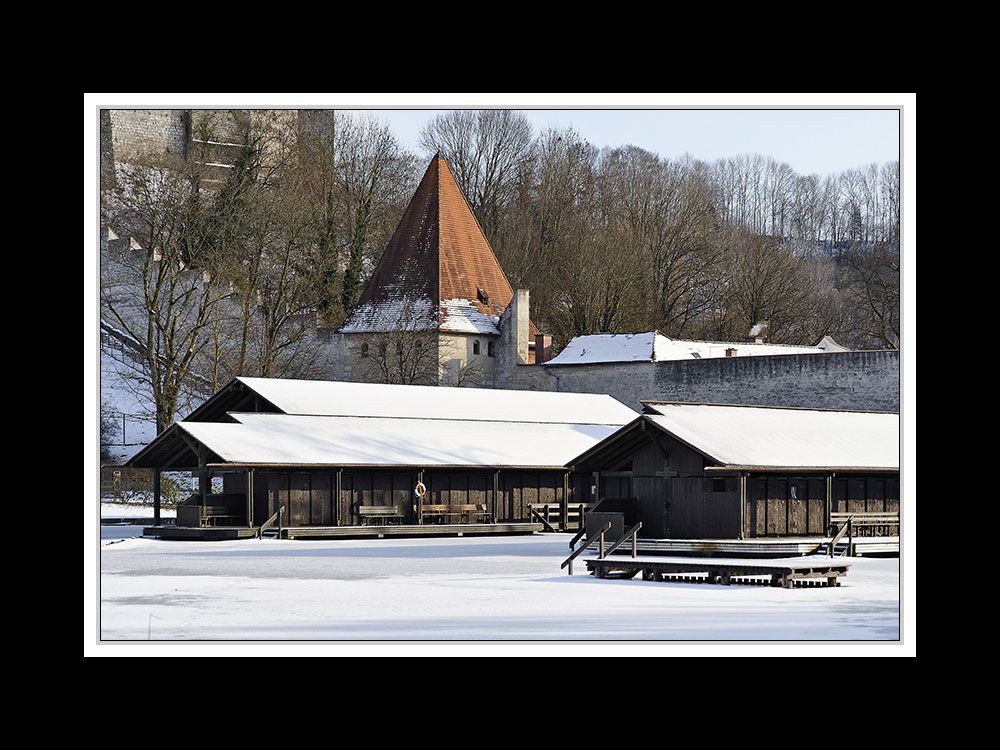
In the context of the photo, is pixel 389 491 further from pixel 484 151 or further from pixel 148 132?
pixel 148 132

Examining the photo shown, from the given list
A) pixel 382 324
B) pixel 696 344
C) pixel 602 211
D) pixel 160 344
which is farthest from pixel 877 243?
pixel 160 344

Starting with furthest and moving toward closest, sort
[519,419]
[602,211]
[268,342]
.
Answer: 1. [602,211]
2. [268,342]
3. [519,419]

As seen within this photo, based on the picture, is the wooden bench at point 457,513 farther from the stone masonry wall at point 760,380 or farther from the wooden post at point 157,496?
the stone masonry wall at point 760,380

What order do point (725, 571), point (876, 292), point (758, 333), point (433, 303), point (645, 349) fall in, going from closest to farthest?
point (725, 571) → point (645, 349) → point (433, 303) → point (876, 292) → point (758, 333)

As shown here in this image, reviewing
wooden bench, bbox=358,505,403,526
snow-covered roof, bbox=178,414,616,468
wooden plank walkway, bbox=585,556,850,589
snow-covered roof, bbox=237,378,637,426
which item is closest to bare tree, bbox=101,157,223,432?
snow-covered roof, bbox=237,378,637,426

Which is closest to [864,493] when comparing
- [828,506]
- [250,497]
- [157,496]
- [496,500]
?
[828,506]

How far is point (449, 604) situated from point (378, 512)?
1819cm

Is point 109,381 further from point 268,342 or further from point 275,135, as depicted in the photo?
point 275,135

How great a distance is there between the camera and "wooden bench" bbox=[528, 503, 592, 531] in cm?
3888

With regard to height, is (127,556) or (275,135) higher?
(275,135)

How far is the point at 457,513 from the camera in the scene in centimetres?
3766

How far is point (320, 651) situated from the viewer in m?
11.2
